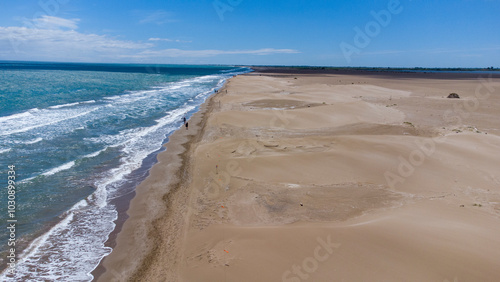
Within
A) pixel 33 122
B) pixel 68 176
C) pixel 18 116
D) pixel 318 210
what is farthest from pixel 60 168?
pixel 18 116

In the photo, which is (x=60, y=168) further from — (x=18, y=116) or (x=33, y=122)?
(x=18, y=116)

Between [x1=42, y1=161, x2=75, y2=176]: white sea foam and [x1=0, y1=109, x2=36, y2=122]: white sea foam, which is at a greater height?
[x1=0, y1=109, x2=36, y2=122]: white sea foam

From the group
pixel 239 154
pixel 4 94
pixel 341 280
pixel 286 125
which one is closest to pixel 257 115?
pixel 286 125

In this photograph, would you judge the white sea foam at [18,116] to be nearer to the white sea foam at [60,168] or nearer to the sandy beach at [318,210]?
the white sea foam at [60,168]

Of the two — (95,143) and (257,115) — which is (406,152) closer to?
(257,115)

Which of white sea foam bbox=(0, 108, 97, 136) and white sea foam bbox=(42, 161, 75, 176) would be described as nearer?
white sea foam bbox=(42, 161, 75, 176)

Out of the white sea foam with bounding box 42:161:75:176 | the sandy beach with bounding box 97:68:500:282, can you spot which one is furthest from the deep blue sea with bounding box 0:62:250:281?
the sandy beach with bounding box 97:68:500:282

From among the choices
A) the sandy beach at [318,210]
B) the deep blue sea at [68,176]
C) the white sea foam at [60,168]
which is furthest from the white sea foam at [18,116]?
the sandy beach at [318,210]

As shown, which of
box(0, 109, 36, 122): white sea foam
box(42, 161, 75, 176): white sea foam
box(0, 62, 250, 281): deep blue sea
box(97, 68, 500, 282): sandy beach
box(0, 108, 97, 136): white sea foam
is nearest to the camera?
box(97, 68, 500, 282): sandy beach

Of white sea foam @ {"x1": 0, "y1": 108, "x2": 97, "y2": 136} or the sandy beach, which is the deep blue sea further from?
the sandy beach
